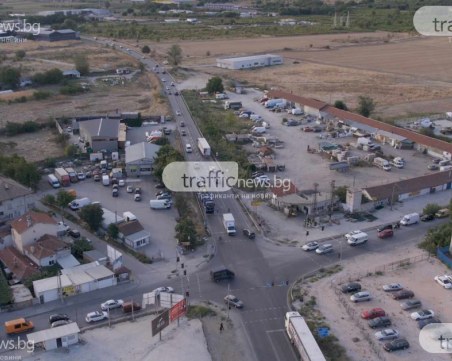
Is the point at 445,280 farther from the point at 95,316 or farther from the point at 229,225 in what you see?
the point at 95,316

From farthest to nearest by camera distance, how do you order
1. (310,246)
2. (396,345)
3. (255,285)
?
1. (310,246)
2. (255,285)
3. (396,345)

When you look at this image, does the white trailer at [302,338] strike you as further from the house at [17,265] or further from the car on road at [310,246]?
the house at [17,265]

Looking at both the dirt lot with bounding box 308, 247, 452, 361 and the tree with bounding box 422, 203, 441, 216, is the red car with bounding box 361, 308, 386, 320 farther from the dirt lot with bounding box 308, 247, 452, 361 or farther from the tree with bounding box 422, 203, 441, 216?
the tree with bounding box 422, 203, 441, 216

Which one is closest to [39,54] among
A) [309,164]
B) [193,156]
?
[193,156]

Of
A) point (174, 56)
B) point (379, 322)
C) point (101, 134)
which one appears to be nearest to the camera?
point (379, 322)

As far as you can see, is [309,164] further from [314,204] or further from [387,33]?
[387,33]

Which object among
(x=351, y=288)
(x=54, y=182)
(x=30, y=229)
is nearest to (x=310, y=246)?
(x=351, y=288)

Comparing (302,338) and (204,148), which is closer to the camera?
(302,338)
